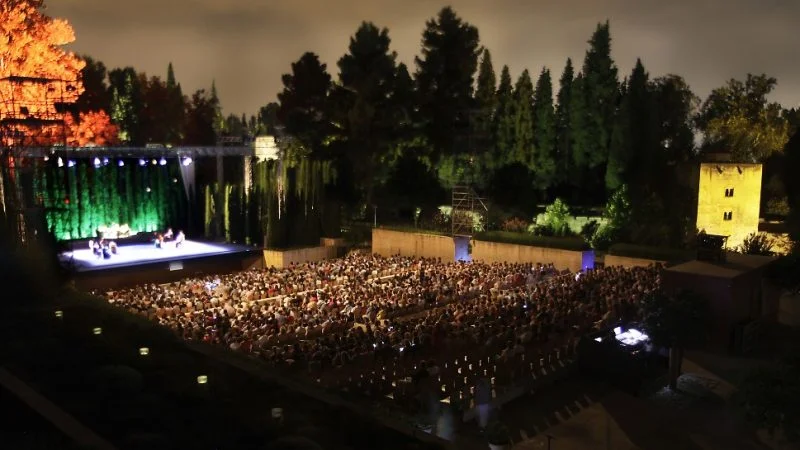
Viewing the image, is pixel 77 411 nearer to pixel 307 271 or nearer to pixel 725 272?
pixel 725 272

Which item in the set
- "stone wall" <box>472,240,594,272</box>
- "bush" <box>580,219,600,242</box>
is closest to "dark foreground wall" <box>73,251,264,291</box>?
"stone wall" <box>472,240,594,272</box>

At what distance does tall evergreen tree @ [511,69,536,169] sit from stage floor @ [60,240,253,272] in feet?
53.4

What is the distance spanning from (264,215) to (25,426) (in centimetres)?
2372

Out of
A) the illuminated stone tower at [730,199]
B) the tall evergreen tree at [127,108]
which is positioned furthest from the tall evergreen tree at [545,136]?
the tall evergreen tree at [127,108]

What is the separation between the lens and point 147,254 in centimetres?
2694

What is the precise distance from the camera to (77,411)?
6.03 metres

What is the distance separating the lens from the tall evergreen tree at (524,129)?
117 feet

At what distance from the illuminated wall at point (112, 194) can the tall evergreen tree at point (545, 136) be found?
19.6m

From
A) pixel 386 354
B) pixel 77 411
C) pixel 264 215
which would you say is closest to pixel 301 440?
pixel 77 411

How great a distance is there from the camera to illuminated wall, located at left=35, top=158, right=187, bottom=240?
95.3 ft

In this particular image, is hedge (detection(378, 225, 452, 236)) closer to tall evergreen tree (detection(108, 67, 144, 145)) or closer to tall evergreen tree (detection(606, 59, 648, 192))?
tall evergreen tree (detection(606, 59, 648, 192))

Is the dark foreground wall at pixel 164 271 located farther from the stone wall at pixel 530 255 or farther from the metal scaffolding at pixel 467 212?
the stone wall at pixel 530 255

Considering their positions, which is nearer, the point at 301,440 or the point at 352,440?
the point at 301,440

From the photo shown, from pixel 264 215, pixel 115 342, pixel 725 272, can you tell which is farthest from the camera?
pixel 264 215
